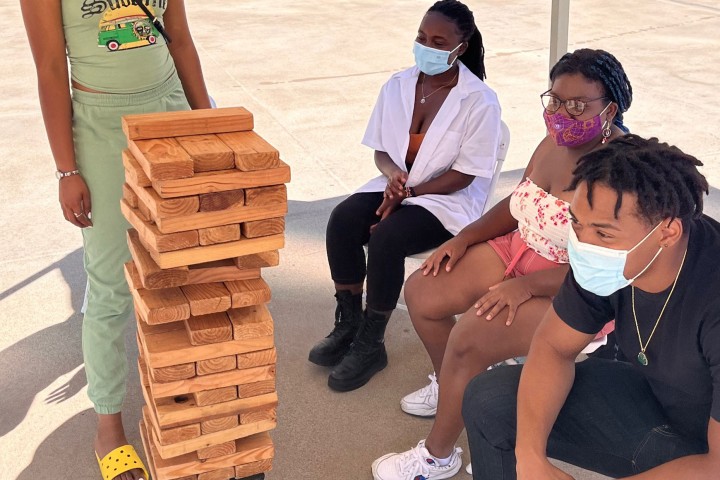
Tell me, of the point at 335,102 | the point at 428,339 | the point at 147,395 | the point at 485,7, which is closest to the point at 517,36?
the point at 485,7

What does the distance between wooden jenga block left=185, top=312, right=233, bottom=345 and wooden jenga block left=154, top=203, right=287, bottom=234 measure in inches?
11.9

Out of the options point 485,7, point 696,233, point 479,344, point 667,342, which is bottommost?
point 485,7

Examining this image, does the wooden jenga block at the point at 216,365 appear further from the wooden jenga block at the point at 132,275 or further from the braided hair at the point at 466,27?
the braided hair at the point at 466,27

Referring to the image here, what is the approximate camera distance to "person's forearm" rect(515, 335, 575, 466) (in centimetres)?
217

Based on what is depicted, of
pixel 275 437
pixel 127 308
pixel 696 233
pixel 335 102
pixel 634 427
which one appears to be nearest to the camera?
pixel 696 233

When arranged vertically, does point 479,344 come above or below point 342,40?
above

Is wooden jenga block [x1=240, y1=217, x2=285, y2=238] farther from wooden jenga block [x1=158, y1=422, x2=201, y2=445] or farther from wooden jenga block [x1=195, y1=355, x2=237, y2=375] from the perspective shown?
wooden jenga block [x1=158, y1=422, x2=201, y2=445]

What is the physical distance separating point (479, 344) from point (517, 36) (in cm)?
757

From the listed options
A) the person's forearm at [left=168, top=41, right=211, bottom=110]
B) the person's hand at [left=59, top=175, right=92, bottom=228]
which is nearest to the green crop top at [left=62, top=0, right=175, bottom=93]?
the person's forearm at [left=168, top=41, right=211, bottom=110]

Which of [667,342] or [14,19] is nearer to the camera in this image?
[667,342]

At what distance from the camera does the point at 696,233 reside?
205 cm

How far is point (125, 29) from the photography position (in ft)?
8.46

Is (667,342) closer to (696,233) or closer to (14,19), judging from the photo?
(696,233)

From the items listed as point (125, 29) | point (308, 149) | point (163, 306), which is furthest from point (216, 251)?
point (308, 149)
